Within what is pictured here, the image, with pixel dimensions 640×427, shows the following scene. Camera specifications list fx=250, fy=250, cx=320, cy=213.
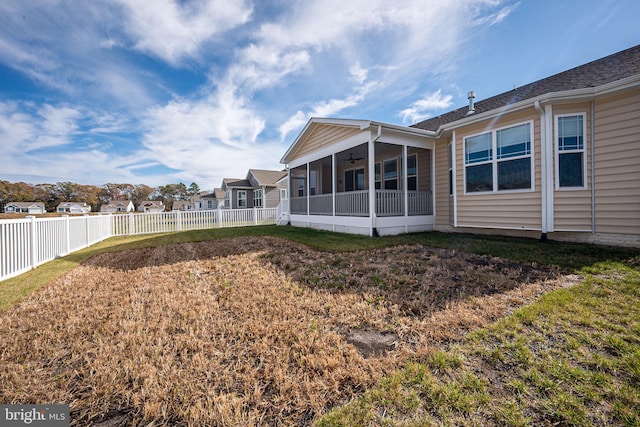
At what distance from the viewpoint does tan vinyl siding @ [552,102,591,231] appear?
5.66m

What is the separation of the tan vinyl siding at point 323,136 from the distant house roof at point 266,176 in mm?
9874

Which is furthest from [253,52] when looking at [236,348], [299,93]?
[236,348]

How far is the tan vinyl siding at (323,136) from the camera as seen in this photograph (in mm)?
8841

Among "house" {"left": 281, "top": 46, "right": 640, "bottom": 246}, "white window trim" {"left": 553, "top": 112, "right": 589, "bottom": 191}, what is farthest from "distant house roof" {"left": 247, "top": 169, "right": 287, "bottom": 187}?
"white window trim" {"left": 553, "top": 112, "right": 589, "bottom": 191}

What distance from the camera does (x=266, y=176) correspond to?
75.4ft

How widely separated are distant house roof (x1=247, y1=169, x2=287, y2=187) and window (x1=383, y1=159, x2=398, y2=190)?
12.6 metres

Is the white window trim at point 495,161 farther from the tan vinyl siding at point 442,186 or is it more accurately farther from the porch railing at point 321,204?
the porch railing at point 321,204

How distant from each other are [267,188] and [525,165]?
59.7ft

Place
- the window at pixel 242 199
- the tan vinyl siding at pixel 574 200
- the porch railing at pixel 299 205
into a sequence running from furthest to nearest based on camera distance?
the window at pixel 242 199 → the porch railing at pixel 299 205 → the tan vinyl siding at pixel 574 200

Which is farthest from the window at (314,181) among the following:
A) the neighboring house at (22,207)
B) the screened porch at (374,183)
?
the neighboring house at (22,207)

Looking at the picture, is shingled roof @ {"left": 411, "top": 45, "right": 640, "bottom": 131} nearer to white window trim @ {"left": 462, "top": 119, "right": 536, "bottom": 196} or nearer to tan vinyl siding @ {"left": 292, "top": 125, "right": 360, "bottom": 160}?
white window trim @ {"left": 462, "top": 119, "right": 536, "bottom": 196}

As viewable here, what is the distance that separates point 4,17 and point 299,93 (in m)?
8.93

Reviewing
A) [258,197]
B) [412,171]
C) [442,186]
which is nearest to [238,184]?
[258,197]

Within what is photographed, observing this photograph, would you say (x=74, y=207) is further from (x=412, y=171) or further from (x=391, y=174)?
(x=412, y=171)
